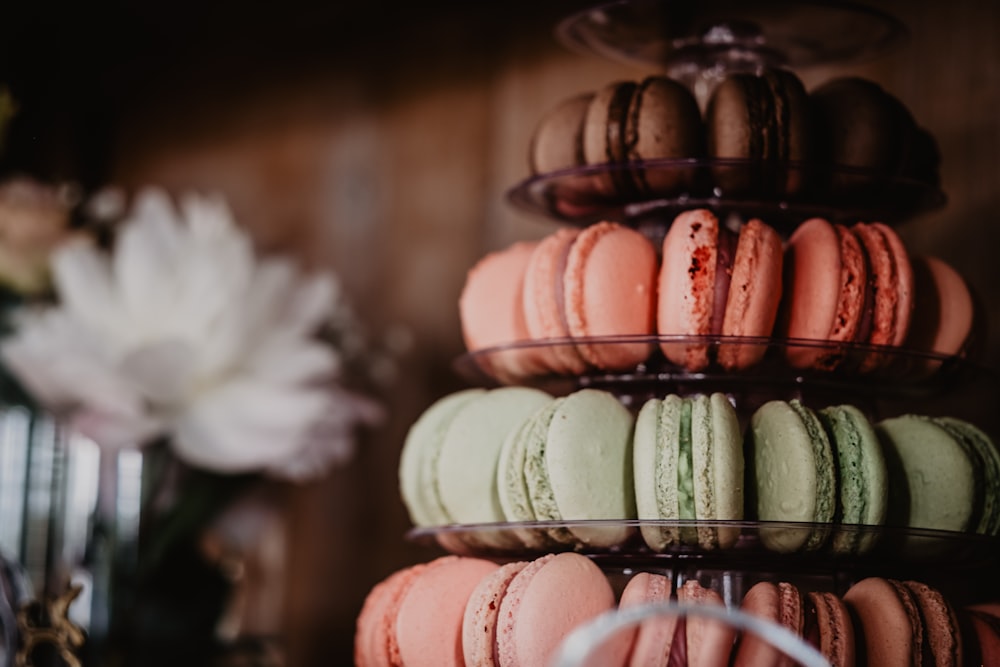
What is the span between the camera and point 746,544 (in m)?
0.58

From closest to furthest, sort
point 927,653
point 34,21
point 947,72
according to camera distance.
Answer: point 927,653, point 947,72, point 34,21

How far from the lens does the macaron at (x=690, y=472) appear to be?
540mm

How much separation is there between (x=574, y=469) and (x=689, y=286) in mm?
100

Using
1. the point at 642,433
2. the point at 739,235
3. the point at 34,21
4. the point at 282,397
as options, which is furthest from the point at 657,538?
the point at 34,21

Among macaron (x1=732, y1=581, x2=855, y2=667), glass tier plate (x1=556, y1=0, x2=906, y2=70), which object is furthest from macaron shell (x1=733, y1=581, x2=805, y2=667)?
glass tier plate (x1=556, y1=0, x2=906, y2=70)

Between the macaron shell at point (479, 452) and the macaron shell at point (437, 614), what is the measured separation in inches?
1.1

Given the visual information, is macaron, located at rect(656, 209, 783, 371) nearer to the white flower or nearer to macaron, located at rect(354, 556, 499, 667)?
macaron, located at rect(354, 556, 499, 667)

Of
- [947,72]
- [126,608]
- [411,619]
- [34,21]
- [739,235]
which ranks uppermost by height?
[34,21]

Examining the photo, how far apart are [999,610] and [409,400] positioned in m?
0.68

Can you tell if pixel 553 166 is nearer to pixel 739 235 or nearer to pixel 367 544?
pixel 739 235

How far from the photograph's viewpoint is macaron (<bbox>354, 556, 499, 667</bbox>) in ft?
1.88

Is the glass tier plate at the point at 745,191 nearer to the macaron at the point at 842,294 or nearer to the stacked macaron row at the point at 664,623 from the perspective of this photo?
the macaron at the point at 842,294

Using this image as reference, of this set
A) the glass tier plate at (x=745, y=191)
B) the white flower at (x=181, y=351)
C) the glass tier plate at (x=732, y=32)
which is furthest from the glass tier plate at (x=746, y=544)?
the white flower at (x=181, y=351)

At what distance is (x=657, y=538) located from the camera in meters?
0.55
